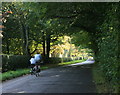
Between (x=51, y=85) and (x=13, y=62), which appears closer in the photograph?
(x=51, y=85)

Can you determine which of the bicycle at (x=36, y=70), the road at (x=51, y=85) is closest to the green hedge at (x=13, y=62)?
the bicycle at (x=36, y=70)

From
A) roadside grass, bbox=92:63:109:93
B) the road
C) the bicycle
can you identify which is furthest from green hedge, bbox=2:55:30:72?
roadside grass, bbox=92:63:109:93

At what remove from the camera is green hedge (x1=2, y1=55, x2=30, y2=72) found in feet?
61.4

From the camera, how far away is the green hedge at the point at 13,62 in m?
18.7

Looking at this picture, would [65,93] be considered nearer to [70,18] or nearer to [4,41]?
[70,18]

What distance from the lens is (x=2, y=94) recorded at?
7.89 m

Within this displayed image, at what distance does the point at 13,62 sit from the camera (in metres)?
21.5

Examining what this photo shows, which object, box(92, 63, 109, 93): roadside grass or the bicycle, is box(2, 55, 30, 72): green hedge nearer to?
the bicycle

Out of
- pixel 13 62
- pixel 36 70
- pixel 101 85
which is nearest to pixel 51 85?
pixel 101 85

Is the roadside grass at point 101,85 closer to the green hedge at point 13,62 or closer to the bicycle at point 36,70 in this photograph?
the bicycle at point 36,70

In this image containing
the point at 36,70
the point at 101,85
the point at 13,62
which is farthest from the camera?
the point at 13,62

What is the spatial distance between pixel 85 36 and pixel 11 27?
13725 mm

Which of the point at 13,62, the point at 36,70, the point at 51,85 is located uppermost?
the point at 13,62

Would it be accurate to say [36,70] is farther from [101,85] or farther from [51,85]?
[101,85]
